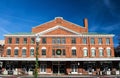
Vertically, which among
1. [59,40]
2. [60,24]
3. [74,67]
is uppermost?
[60,24]

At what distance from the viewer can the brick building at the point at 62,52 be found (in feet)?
150

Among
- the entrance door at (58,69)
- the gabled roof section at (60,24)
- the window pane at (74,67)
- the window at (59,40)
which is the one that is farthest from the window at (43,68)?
the gabled roof section at (60,24)

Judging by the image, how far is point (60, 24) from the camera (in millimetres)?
51188

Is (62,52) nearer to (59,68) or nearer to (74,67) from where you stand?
(59,68)

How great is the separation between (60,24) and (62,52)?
27.0 ft

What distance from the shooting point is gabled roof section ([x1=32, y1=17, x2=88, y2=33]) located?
167 feet

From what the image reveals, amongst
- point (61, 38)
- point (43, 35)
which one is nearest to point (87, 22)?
point (61, 38)

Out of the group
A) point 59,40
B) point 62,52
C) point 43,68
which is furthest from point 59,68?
point 59,40

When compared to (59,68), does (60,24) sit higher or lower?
higher

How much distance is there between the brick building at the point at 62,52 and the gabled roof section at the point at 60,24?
203cm

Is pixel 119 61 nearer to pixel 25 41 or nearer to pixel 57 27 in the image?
pixel 57 27

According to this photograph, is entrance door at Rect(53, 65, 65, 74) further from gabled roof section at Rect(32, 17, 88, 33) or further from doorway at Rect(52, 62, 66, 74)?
gabled roof section at Rect(32, 17, 88, 33)

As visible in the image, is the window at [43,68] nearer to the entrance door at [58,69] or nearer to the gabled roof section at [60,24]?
the entrance door at [58,69]

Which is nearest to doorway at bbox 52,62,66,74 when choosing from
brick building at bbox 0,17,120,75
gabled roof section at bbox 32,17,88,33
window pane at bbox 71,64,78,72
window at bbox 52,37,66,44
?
brick building at bbox 0,17,120,75
